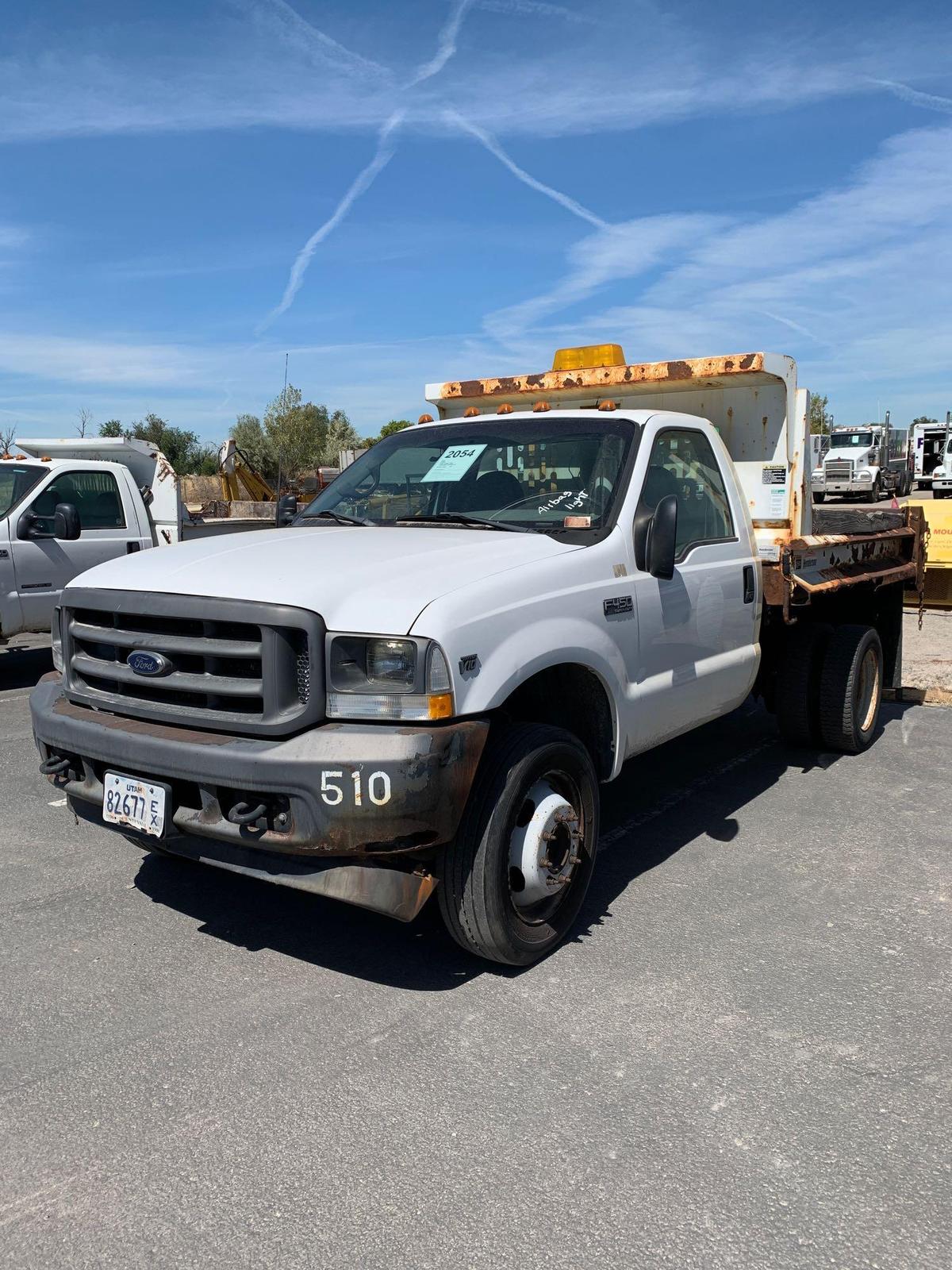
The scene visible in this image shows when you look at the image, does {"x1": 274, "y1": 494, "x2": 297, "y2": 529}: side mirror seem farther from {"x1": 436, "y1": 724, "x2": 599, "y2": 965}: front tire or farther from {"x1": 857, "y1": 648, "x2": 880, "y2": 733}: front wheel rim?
{"x1": 857, "y1": 648, "x2": 880, "y2": 733}: front wheel rim

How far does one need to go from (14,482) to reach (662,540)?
6937mm

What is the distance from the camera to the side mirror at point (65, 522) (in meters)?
8.91

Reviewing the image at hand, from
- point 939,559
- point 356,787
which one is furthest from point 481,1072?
point 939,559

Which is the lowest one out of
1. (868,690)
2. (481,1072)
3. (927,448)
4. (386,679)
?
(481,1072)

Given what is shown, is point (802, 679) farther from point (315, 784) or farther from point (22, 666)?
point (22, 666)

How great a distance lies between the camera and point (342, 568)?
3.55m

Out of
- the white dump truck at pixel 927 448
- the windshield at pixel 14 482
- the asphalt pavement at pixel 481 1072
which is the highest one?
the white dump truck at pixel 927 448

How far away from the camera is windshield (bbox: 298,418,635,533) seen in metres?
4.41

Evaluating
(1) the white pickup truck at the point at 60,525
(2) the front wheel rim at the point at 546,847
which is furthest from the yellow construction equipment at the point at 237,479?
(2) the front wheel rim at the point at 546,847

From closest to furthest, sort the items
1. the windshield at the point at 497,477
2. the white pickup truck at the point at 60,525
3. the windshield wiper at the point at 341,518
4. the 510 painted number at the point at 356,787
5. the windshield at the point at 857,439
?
the 510 painted number at the point at 356,787 < the windshield at the point at 497,477 < the windshield wiper at the point at 341,518 < the white pickup truck at the point at 60,525 < the windshield at the point at 857,439

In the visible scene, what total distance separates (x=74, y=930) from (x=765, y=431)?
4.67 m

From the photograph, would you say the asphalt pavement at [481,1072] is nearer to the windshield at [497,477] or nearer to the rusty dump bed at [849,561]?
the rusty dump bed at [849,561]

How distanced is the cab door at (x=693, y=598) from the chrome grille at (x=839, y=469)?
3308cm

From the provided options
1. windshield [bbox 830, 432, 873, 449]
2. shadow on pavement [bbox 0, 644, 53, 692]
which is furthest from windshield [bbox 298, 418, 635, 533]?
windshield [bbox 830, 432, 873, 449]
